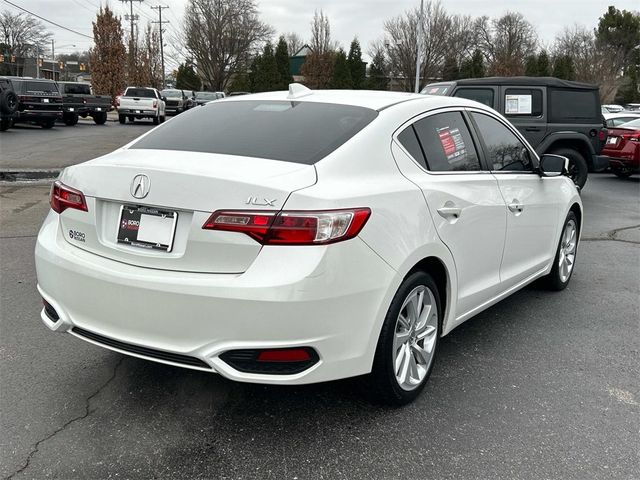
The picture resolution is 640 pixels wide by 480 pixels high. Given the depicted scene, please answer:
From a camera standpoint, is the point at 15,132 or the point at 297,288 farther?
the point at 15,132

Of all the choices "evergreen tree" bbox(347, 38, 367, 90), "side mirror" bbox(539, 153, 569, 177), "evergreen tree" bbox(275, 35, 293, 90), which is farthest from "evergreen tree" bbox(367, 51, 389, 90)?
"side mirror" bbox(539, 153, 569, 177)

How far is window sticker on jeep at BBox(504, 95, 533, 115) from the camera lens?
404 inches

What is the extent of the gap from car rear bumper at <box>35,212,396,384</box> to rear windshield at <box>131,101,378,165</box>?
568mm

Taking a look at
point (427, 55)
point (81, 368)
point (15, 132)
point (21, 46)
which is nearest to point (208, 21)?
point (427, 55)

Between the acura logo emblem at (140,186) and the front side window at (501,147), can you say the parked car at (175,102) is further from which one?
the acura logo emblem at (140,186)

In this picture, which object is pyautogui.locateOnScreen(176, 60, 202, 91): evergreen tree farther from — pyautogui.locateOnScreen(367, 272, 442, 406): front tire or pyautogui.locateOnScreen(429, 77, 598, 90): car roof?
pyautogui.locateOnScreen(367, 272, 442, 406): front tire

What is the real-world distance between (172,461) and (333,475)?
0.71m

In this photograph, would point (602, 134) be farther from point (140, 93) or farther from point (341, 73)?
point (341, 73)

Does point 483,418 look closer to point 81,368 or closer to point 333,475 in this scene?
point 333,475

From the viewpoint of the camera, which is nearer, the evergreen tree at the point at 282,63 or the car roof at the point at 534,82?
the car roof at the point at 534,82

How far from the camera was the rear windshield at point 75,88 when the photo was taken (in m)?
29.7

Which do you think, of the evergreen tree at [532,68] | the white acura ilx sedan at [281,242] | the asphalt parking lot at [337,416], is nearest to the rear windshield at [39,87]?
the asphalt parking lot at [337,416]

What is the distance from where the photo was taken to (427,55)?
5081 centimetres

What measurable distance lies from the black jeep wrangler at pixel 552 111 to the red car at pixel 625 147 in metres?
3.52
